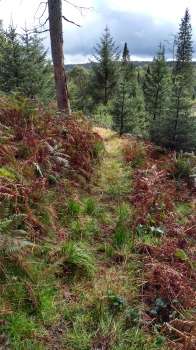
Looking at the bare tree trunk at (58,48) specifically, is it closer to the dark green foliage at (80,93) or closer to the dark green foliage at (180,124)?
the dark green foliage at (180,124)

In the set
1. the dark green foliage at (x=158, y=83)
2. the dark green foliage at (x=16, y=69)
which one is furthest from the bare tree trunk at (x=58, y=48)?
the dark green foliage at (x=158, y=83)

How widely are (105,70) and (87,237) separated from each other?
2738 centimetres

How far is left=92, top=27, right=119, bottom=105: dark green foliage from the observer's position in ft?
100

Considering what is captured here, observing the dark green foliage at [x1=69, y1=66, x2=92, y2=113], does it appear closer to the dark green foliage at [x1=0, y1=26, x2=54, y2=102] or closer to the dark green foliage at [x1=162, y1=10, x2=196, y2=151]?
the dark green foliage at [x1=0, y1=26, x2=54, y2=102]

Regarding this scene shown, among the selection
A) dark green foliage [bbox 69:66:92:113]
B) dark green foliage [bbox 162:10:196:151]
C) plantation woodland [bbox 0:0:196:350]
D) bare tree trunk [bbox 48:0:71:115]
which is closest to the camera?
plantation woodland [bbox 0:0:196:350]

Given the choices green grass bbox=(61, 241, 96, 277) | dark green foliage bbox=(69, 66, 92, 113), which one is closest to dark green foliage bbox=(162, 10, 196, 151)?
green grass bbox=(61, 241, 96, 277)

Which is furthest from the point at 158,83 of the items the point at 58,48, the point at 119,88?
the point at 58,48

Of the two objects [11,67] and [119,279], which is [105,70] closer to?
[11,67]

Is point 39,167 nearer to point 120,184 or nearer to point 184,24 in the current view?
point 120,184

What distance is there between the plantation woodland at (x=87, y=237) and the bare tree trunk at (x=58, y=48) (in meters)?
0.03

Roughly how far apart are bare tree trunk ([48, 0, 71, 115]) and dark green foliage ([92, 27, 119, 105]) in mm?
21065

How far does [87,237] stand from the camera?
515 cm

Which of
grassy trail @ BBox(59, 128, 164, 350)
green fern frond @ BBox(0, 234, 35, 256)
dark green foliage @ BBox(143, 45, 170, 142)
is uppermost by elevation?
dark green foliage @ BBox(143, 45, 170, 142)

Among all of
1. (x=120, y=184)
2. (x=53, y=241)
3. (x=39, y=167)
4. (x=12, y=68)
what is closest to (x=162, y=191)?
(x=120, y=184)
